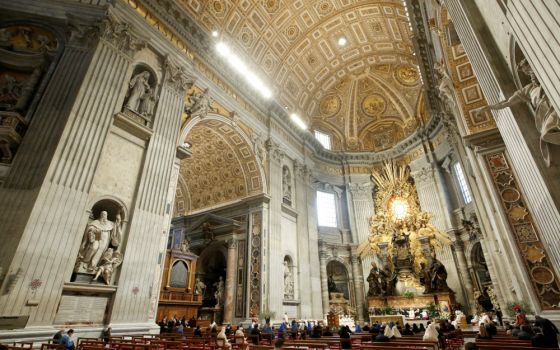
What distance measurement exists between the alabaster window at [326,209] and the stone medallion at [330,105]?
6031mm

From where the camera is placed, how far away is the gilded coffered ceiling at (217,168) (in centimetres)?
1297

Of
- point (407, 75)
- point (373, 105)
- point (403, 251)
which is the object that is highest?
point (407, 75)

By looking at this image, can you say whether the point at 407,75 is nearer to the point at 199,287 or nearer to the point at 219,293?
the point at 219,293

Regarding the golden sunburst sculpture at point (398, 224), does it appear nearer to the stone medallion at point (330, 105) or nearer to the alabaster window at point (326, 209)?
the alabaster window at point (326, 209)

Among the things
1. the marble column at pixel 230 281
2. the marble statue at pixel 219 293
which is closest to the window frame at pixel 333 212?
the marble column at pixel 230 281

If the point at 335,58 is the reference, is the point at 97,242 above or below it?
below

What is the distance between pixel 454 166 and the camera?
15.3 m

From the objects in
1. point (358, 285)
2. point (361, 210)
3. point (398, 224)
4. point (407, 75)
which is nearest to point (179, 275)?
point (358, 285)

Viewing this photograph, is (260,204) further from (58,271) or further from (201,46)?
(58,271)

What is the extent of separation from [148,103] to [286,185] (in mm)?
8292

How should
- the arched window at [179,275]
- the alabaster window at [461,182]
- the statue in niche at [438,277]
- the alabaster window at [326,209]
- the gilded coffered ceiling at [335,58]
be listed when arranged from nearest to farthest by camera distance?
the arched window at [179,275], the statue in niche at [438,277], the gilded coffered ceiling at [335,58], the alabaster window at [461,182], the alabaster window at [326,209]

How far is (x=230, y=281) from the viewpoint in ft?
41.0

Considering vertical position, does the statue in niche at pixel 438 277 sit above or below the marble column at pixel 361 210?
below

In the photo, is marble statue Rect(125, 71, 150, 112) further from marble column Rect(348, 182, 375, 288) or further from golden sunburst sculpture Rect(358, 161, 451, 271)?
marble column Rect(348, 182, 375, 288)
